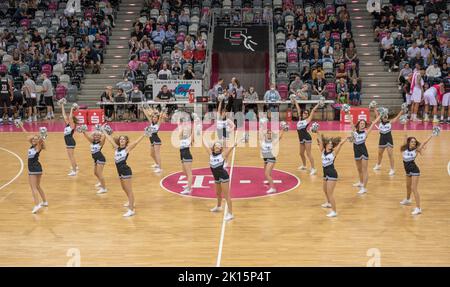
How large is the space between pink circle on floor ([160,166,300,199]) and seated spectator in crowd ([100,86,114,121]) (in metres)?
9.65

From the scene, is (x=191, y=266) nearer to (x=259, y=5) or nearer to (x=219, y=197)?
(x=219, y=197)

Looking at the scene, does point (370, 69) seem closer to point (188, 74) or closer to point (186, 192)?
point (188, 74)

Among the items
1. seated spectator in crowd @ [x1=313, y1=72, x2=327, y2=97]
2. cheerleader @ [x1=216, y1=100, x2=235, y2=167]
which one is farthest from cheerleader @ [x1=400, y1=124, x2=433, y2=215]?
seated spectator in crowd @ [x1=313, y1=72, x2=327, y2=97]

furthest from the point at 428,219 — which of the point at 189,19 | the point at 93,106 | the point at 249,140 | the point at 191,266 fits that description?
the point at 189,19

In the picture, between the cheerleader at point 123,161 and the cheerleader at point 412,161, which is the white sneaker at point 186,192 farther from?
the cheerleader at point 412,161

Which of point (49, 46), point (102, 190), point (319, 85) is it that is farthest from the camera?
point (49, 46)

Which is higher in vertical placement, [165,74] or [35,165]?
[165,74]

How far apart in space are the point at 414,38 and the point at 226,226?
19.5 metres

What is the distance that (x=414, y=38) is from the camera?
2748 centimetres

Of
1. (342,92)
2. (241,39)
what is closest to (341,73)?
(342,92)

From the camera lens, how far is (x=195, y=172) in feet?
52.7

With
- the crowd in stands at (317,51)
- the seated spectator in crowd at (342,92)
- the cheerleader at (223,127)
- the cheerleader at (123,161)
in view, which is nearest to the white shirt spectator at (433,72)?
the crowd in stands at (317,51)

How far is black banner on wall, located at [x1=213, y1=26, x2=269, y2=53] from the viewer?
27609mm

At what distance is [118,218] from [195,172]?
13.9 feet
